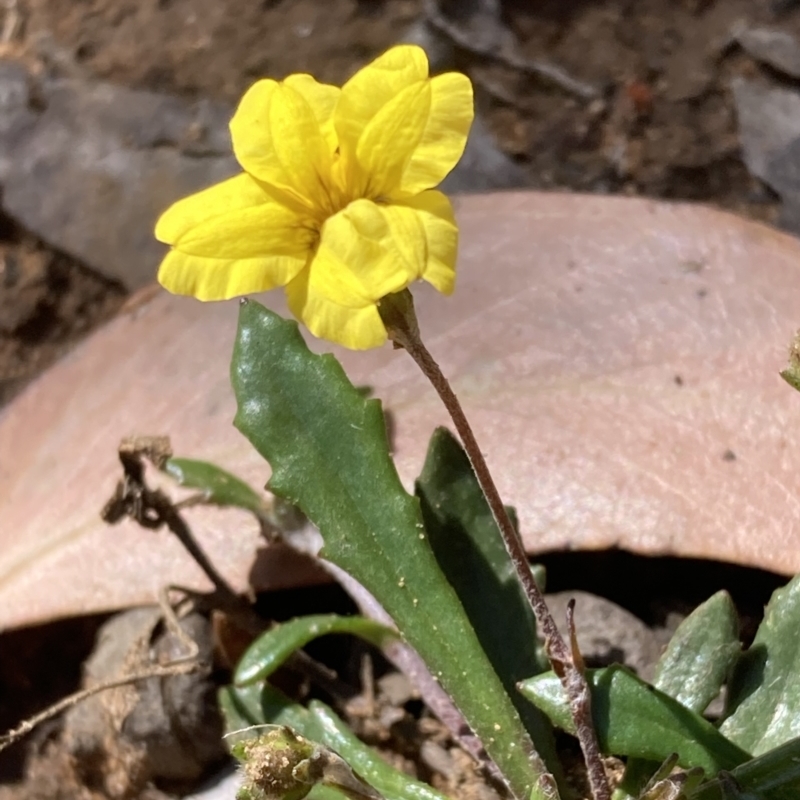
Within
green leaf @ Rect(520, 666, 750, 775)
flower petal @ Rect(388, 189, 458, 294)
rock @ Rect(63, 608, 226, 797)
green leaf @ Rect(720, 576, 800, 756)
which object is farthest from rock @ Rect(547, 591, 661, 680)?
flower petal @ Rect(388, 189, 458, 294)

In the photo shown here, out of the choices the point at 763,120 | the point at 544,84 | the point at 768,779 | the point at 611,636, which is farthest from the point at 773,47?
the point at 768,779

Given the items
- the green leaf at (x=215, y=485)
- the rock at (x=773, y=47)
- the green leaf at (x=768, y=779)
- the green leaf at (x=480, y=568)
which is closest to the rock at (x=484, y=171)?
the rock at (x=773, y=47)

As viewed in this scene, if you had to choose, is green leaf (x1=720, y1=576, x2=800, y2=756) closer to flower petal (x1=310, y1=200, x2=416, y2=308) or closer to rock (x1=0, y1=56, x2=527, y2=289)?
flower petal (x1=310, y1=200, x2=416, y2=308)

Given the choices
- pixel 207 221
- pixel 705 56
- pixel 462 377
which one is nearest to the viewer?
pixel 207 221

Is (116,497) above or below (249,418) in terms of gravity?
below

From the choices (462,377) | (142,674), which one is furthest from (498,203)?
(142,674)

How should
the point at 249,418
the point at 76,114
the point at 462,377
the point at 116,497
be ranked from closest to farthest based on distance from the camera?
the point at 249,418 → the point at 116,497 → the point at 462,377 → the point at 76,114

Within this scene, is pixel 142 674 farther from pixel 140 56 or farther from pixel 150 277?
pixel 140 56

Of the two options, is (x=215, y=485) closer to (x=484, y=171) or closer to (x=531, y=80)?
(x=484, y=171)

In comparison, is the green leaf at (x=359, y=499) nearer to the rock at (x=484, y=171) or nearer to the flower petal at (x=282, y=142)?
the flower petal at (x=282, y=142)
